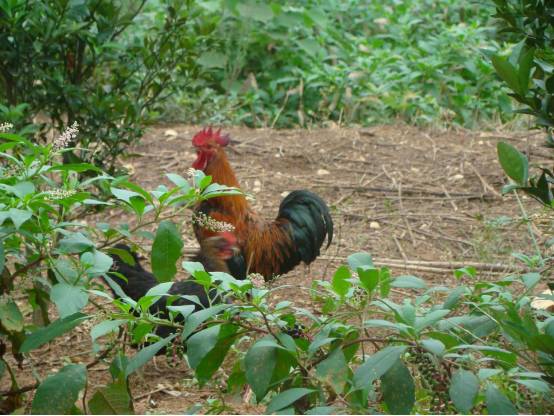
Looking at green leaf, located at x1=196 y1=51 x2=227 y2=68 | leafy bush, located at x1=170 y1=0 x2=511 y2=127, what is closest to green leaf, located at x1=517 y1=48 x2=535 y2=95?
leafy bush, located at x1=170 y1=0 x2=511 y2=127

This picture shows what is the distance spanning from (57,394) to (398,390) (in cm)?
82

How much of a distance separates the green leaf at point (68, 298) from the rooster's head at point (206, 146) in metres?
3.41

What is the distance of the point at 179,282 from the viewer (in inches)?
171

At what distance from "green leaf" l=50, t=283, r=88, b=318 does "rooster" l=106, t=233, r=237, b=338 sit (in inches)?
85.6

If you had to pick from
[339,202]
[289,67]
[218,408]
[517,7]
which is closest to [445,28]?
[289,67]

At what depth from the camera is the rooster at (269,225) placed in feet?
17.4

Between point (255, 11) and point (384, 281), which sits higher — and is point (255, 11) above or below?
below

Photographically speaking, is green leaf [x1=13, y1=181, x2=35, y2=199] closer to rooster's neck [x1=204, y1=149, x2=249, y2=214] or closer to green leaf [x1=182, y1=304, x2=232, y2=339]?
green leaf [x1=182, y1=304, x2=232, y2=339]

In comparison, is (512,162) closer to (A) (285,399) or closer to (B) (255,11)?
(A) (285,399)

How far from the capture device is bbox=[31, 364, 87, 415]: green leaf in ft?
6.61

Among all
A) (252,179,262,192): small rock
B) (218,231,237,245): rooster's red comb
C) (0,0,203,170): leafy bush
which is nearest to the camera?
(0,0,203,170): leafy bush

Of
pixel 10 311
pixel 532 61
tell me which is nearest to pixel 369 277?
pixel 532 61

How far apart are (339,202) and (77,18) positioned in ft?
9.56

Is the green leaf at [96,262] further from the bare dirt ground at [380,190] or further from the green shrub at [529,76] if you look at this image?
the bare dirt ground at [380,190]
